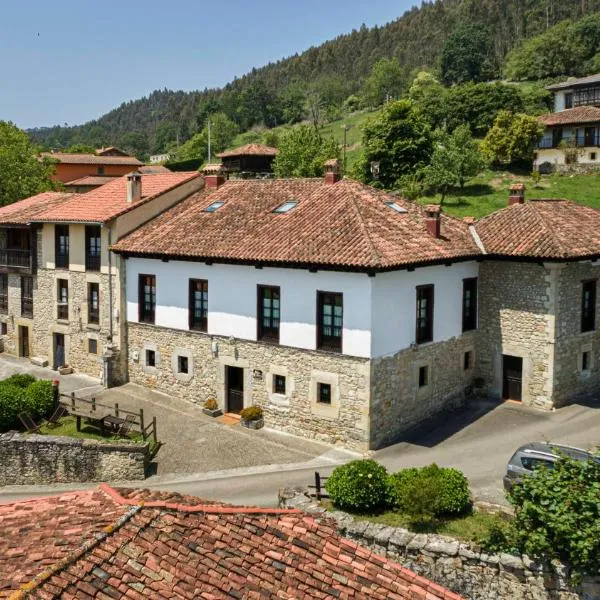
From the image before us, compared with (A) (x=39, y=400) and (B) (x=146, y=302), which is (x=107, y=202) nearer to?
(B) (x=146, y=302)

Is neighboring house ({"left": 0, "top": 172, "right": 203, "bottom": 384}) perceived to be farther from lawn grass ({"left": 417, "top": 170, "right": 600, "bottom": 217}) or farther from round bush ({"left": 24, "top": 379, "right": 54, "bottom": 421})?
lawn grass ({"left": 417, "top": 170, "right": 600, "bottom": 217})

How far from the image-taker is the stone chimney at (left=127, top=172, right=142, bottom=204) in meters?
29.9

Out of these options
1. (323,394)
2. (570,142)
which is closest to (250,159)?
(570,142)

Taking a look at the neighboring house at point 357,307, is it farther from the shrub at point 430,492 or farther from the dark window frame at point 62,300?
the shrub at point 430,492

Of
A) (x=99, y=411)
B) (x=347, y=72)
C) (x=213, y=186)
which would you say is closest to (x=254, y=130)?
(x=347, y=72)

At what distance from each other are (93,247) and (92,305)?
2.71 m

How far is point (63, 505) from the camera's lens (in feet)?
35.4

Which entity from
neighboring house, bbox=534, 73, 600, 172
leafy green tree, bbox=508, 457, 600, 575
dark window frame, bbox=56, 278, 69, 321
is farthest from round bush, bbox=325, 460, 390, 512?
neighboring house, bbox=534, 73, 600, 172

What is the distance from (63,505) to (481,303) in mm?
19619

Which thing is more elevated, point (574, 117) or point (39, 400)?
point (574, 117)

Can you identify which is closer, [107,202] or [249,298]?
[249,298]

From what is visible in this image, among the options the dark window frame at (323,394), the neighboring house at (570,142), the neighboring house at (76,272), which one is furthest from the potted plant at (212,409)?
the neighboring house at (570,142)

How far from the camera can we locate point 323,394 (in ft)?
73.9

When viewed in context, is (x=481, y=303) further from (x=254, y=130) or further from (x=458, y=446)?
(x=254, y=130)
